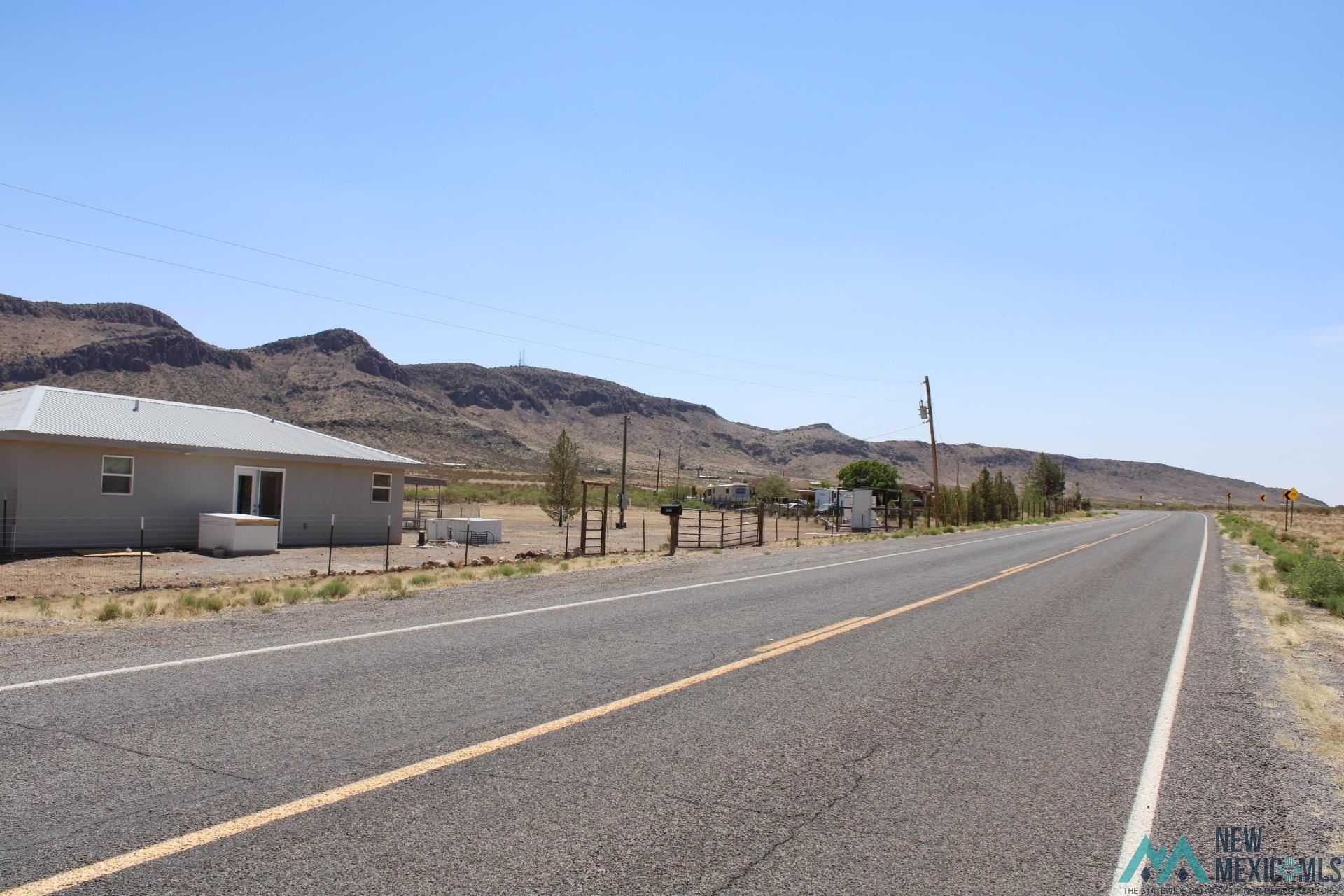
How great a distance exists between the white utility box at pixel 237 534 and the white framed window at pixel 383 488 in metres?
5.50

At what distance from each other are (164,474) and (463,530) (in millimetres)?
10701

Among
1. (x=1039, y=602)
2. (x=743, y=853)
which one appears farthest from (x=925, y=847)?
(x=1039, y=602)

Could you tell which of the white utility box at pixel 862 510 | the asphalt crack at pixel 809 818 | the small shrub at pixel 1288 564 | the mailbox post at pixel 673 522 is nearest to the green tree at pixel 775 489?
the white utility box at pixel 862 510

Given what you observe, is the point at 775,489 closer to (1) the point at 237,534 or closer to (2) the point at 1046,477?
(2) the point at 1046,477

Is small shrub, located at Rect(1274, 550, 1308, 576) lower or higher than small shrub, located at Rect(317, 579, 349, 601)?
higher

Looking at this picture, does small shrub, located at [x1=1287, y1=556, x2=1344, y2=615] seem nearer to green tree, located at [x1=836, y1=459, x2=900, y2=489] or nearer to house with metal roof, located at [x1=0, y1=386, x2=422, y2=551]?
house with metal roof, located at [x1=0, y1=386, x2=422, y2=551]

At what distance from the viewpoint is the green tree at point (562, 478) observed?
47.0 m

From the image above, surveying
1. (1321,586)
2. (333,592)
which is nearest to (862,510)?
(1321,586)

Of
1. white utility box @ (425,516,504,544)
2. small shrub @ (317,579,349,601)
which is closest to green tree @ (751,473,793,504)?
white utility box @ (425,516,504,544)

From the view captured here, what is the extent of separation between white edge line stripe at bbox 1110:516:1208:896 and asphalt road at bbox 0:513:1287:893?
0.21ft

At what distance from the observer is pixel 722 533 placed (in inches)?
1128

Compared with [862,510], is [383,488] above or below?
above

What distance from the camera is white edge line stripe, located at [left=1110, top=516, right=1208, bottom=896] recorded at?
13.9 feet

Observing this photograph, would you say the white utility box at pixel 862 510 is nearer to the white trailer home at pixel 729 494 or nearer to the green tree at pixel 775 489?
the white trailer home at pixel 729 494
